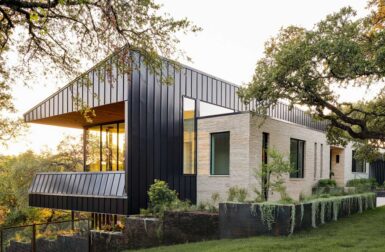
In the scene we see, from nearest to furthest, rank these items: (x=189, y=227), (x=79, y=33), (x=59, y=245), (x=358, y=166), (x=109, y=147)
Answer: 1. (x=79, y=33)
2. (x=189, y=227)
3. (x=59, y=245)
4. (x=109, y=147)
5. (x=358, y=166)

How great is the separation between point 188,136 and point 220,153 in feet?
5.07

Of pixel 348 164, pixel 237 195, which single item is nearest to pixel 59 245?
pixel 237 195

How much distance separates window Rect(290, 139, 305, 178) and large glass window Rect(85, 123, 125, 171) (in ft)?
26.2

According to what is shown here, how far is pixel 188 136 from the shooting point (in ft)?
54.0

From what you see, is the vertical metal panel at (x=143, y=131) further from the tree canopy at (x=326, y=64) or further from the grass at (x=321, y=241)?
the tree canopy at (x=326, y=64)

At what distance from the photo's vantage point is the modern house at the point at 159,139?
549 inches

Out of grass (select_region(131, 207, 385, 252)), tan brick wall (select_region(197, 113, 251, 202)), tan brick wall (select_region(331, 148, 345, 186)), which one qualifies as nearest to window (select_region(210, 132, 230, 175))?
tan brick wall (select_region(197, 113, 251, 202))

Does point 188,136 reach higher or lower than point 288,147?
higher

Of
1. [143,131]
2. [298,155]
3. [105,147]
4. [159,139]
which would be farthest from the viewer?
[298,155]

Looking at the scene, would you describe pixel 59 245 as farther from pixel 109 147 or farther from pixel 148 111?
pixel 148 111

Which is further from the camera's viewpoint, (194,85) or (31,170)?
(31,170)

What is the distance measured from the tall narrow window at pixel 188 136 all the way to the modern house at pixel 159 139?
1.6 inches

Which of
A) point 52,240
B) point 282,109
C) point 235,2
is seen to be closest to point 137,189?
point 52,240

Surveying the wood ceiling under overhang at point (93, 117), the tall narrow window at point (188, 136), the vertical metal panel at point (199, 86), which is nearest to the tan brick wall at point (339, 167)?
the vertical metal panel at point (199, 86)
